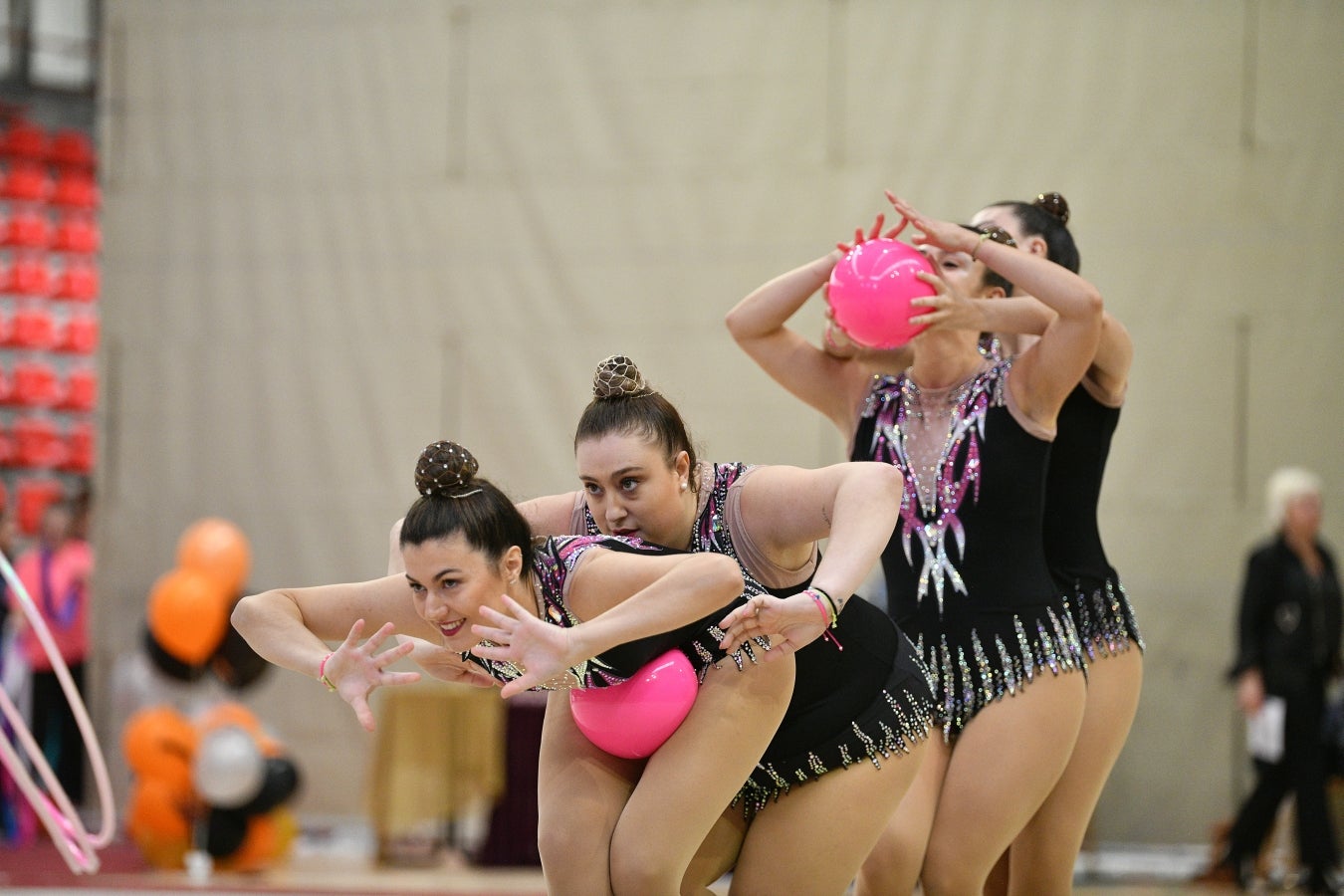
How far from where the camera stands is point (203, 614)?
20.5 feet

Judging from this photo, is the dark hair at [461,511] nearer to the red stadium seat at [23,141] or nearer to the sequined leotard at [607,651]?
the sequined leotard at [607,651]

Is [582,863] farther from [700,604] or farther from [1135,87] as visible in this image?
[1135,87]

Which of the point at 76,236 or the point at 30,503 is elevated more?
the point at 76,236

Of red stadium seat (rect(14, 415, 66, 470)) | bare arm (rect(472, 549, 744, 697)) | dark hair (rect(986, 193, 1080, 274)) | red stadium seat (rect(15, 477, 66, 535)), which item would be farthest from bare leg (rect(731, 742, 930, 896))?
red stadium seat (rect(14, 415, 66, 470))

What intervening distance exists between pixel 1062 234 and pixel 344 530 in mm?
5267

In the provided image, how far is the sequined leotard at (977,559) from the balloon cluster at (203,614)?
4043 millimetres

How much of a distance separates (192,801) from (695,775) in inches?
176

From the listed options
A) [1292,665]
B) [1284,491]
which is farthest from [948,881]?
[1284,491]

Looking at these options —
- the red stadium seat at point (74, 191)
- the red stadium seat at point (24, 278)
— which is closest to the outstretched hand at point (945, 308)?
the red stadium seat at point (24, 278)

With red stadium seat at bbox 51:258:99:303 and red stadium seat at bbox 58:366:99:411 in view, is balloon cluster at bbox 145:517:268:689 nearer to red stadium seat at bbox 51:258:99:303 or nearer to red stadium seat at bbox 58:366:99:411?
red stadium seat at bbox 58:366:99:411

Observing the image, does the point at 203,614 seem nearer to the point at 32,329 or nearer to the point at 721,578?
the point at 721,578

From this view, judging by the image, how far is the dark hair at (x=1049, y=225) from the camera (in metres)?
3.24

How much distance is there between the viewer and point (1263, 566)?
20.1 ft

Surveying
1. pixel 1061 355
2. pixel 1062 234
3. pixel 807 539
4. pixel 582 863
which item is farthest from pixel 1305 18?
pixel 582 863
